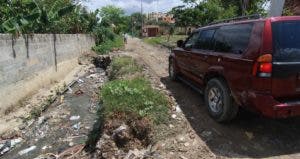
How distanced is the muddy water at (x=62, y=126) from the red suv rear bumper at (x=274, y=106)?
3934 mm

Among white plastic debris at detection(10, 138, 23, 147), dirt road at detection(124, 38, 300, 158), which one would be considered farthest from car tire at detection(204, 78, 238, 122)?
white plastic debris at detection(10, 138, 23, 147)

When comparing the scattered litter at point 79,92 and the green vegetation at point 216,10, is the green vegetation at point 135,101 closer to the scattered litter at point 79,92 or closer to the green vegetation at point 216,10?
the scattered litter at point 79,92

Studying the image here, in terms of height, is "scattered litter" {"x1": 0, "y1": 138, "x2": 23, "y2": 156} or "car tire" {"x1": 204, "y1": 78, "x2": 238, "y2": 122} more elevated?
"car tire" {"x1": 204, "y1": 78, "x2": 238, "y2": 122}

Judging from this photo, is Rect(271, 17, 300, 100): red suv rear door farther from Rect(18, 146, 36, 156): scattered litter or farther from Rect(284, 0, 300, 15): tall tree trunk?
Rect(284, 0, 300, 15): tall tree trunk

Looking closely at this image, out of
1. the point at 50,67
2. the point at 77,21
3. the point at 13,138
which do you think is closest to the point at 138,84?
the point at 13,138

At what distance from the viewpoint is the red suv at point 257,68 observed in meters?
4.60

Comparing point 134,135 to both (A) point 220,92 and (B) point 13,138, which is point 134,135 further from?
(B) point 13,138

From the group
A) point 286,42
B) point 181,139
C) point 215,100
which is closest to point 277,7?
point 215,100

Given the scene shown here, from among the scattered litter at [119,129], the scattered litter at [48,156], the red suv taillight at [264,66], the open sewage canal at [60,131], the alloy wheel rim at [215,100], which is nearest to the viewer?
the red suv taillight at [264,66]

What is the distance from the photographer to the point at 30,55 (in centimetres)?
1109

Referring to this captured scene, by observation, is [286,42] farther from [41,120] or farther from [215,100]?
[41,120]

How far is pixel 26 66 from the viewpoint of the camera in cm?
1065

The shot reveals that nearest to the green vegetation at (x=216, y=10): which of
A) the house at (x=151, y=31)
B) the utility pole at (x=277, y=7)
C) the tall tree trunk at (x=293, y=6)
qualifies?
the tall tree trunk at (x=293, y=6)

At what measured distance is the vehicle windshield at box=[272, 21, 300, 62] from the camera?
4617mm
